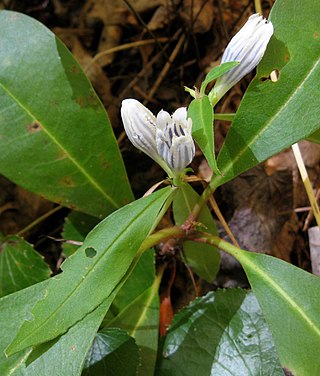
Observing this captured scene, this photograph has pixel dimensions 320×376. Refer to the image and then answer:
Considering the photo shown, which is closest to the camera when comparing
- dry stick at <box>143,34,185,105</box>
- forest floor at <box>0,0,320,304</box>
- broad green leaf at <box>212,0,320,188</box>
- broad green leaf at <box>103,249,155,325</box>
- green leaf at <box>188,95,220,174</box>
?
green leaf at <box>188,95,220,174</box>

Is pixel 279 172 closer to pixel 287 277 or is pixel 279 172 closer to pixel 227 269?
pixel 227 269

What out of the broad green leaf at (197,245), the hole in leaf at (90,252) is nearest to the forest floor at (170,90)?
the broad green leaf at (197,245)

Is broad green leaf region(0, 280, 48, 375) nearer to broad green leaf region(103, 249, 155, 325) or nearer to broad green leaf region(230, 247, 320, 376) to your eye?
broad green leaf region(103, 249, 155, 325)

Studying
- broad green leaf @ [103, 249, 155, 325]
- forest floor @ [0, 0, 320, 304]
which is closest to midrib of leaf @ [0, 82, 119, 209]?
broad green leaf @ [103, 249, 155, 325]

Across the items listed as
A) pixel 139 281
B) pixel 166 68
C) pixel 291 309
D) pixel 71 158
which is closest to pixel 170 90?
pixel 166 68

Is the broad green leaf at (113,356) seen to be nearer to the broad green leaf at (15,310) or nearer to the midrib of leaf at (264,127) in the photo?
the broad green leaf at (15,310)
